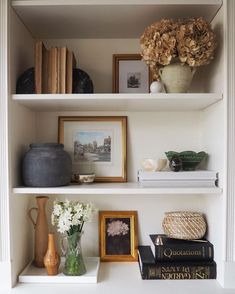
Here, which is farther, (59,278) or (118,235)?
(118,235)

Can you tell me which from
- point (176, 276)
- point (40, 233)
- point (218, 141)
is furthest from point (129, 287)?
point (218, 141)

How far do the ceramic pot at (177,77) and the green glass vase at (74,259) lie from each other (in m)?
0.71

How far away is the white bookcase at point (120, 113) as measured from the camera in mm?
1077

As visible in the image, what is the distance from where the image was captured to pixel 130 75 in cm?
A: 136

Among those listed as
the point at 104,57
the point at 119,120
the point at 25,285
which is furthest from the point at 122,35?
the point at 25,285

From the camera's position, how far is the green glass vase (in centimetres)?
116

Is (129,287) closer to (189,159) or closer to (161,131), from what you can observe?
(189,159)

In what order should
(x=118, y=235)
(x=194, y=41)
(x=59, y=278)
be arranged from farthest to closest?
1. (x=118, y=235)
2. (x=59, y=278)
3. (x=194, y=41)

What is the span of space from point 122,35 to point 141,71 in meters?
0.19

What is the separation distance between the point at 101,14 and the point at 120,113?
44 centimetres

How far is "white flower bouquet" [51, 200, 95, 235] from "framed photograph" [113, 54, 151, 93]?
0.56 metres

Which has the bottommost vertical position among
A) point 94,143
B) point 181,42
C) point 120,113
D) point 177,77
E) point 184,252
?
point 184,252

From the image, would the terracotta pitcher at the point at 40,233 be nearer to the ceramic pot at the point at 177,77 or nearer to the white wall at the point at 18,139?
the white wall at the point at 18,139

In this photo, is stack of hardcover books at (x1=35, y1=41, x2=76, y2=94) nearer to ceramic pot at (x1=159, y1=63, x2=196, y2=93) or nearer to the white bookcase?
the white bookcase
